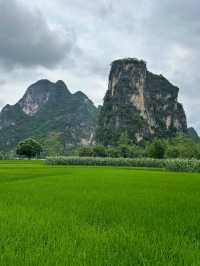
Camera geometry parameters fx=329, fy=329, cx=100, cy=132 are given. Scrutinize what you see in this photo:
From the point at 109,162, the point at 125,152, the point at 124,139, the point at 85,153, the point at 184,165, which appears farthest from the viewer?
the point at 124,139

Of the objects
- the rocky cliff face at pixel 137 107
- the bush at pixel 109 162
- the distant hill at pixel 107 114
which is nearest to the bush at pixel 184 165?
the bush at pixel 109 162

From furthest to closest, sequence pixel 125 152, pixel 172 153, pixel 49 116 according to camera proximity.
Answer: pixel 49 116, pixel 125 152, pixel 172 153

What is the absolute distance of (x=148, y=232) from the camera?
480cm

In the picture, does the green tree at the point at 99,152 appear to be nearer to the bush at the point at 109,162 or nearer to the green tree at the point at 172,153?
the green tree at the point at 172,153

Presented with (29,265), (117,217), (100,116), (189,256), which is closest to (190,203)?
(117,217)

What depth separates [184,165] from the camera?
32.5 m

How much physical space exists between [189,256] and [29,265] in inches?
68.1

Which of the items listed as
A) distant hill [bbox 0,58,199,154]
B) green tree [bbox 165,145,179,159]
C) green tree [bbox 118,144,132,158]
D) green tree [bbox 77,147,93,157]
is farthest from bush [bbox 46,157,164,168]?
distant hill [bbox 0,58,199,154]

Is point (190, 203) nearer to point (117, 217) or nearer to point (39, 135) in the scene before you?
point (117, 217)

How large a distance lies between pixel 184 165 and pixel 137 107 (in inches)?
3572

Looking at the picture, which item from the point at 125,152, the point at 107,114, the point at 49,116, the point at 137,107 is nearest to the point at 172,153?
the point at 125,152

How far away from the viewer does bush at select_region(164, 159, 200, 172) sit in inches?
1260

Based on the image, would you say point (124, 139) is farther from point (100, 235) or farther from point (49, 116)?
point (100, 235)

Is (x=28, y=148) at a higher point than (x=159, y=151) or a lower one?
higher
